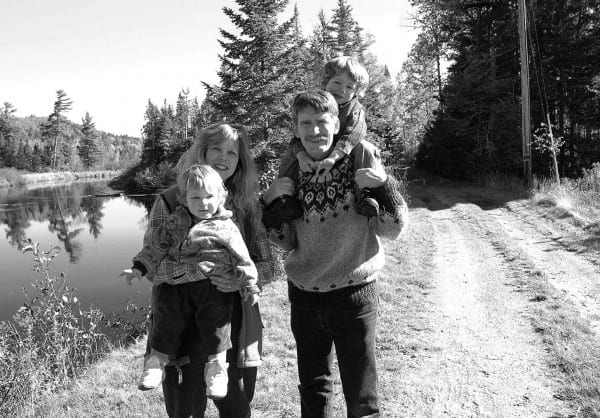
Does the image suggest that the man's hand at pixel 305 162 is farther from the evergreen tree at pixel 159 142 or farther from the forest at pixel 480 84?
the evergreen tree at pixel 159 142

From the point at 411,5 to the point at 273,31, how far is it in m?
11.7

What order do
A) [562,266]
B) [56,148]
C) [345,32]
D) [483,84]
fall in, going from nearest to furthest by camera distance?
[562,266] → [483,84] → [345,32] → [56,148]

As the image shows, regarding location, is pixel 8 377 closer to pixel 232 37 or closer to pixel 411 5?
pixel 232 37

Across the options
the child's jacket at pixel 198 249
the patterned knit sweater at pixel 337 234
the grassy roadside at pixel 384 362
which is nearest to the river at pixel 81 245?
the grassy roadside at pixel 384 362

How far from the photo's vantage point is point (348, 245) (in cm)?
231

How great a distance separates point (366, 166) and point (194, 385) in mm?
1545

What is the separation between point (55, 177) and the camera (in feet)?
211

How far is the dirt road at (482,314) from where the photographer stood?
11.8ft

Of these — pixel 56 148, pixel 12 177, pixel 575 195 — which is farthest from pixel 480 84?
pixel 56 148

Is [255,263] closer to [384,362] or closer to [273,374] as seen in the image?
[273,374]

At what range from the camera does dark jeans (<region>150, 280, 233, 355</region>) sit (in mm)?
2277

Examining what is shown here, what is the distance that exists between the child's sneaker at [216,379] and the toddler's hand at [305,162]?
116 cm

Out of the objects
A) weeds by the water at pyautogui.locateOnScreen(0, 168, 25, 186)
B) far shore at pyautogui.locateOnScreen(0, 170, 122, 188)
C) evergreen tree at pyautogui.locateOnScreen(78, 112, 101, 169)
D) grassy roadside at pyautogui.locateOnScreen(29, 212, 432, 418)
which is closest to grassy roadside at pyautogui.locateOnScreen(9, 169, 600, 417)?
grassy roadside at pyautogui.locateOnScreen(29, 212, 432, 418)

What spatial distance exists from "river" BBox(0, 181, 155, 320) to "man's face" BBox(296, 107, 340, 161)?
467cm
